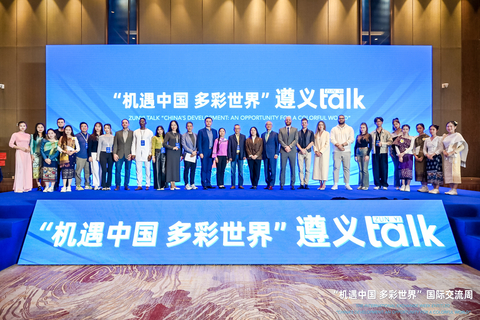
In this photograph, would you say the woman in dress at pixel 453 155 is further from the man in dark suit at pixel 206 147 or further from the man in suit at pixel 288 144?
the man in dark suit at pixel 206 147

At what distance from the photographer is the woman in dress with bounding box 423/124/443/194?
14.2 ft

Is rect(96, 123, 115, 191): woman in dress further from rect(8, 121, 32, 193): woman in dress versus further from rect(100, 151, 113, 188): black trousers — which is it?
rect(8, 121, 32, 193): woman in dress

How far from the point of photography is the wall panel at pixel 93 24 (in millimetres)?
6254

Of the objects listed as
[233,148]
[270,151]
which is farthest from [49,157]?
[270,151]

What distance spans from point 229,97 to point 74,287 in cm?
446

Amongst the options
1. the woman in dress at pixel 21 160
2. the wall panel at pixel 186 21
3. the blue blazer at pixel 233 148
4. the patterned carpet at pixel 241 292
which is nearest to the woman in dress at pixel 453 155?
the patterned carpet at pixel 241 292

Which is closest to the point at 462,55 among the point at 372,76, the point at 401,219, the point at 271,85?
the point at 372,76

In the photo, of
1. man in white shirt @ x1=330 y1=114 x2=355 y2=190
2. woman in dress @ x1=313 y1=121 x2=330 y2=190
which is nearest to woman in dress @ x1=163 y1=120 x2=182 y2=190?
woman in dress @ x1=313 y1=121 x2=330 y2=190

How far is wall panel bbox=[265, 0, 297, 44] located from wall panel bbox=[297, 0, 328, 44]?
16 cm

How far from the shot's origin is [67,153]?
4609mm

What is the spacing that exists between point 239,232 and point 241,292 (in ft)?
2.42

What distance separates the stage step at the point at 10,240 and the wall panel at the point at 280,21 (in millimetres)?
5380

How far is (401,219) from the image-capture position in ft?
9.53

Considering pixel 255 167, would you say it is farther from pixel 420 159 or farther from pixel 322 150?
pixel 420 159
